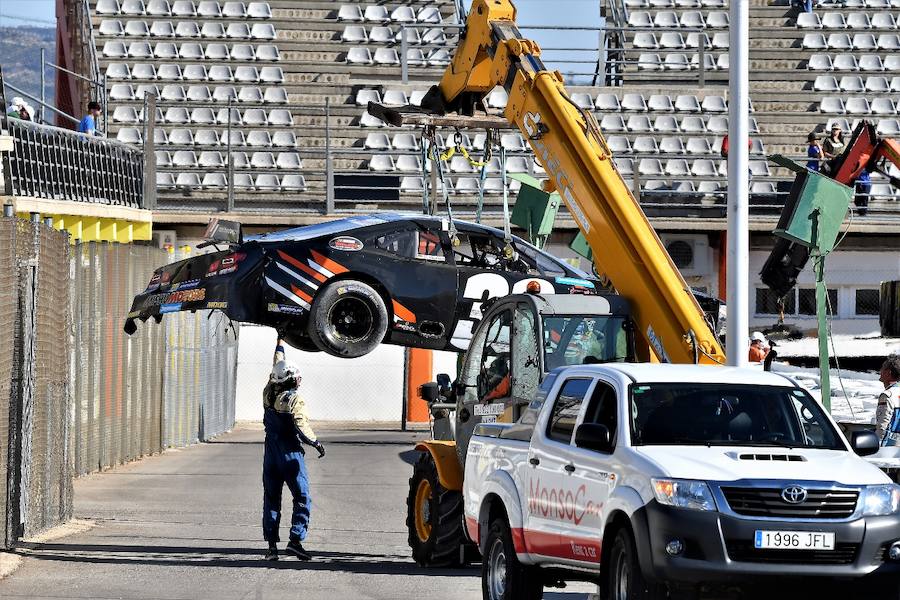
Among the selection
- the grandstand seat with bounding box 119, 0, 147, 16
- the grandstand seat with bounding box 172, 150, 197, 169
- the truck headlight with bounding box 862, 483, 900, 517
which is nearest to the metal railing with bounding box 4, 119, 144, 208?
the grandstand seat with bounding box 172, 150, 197, 169

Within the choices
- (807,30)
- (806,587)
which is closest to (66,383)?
(806,587)

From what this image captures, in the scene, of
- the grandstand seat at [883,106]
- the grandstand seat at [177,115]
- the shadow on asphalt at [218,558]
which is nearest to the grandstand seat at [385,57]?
the grandstand seat at [177,115]

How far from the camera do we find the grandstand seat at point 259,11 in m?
38.5

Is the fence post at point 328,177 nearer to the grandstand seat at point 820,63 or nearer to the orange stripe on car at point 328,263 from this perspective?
the grandstand seat at point 820,63

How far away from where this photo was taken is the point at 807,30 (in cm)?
3912

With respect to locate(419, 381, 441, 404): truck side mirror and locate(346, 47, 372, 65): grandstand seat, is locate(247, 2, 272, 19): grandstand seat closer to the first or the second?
locate(346, 47, 372, 65): grandstand seat

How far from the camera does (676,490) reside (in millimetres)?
8938

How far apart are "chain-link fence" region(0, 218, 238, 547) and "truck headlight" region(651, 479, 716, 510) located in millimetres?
6666

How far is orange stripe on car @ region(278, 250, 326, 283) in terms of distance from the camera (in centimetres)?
1870

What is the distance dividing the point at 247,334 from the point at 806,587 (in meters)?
23.4

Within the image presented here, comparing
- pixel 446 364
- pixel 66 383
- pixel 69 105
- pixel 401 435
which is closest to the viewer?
pixel 66 383

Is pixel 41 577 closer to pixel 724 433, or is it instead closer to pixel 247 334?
pixel 724 433

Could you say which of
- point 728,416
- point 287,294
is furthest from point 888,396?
point 287,294

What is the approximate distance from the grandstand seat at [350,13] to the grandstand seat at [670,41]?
710cm
